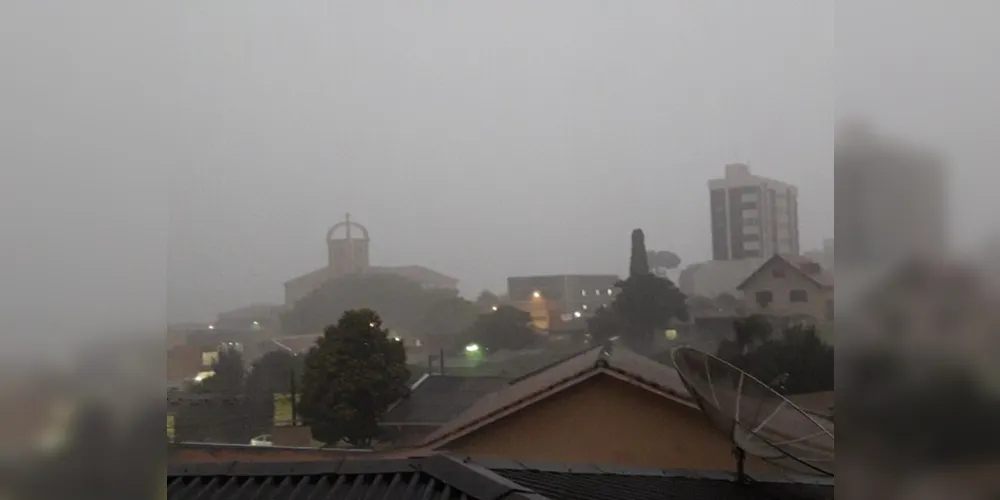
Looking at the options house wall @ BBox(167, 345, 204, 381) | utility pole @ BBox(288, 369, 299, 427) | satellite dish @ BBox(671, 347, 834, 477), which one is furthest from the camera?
utility pole @ BBox(288, 369, 299, 427)

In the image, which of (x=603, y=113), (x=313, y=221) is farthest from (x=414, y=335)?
(x=603, y=113)

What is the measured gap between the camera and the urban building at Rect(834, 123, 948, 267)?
2.41 feet

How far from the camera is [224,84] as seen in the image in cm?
150

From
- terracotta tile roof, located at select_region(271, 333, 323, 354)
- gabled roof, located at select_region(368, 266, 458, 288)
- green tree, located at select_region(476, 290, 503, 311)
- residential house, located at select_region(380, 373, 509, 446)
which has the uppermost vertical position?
gabled roof, located at select_region(368, 266, 458, 288)

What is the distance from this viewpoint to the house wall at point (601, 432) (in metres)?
1.62

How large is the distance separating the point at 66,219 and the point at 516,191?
3.02ft

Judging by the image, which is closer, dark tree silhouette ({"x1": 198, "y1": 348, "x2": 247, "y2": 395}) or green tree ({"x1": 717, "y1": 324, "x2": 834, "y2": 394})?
green tree ({"x1": 717, "y1": 324, "x2": 834, "y2": 394})

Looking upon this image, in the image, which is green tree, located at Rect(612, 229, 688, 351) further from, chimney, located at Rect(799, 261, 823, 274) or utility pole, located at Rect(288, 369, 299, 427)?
utility pole, located at Rect(288, 369, 299, 427)

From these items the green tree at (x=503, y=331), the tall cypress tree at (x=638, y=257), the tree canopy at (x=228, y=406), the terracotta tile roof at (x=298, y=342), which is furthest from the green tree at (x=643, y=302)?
the tree canopy at (x=228, y=406)

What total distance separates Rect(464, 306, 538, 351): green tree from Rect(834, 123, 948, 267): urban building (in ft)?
2.98

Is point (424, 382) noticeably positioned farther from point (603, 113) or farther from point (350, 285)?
point (603, 113)

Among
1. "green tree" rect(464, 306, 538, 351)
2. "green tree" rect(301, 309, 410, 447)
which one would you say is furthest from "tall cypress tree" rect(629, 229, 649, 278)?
"green tree" rect(301, 309, 410, 447)

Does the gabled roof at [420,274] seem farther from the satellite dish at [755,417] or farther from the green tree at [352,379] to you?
the satellite dish at [755,417]

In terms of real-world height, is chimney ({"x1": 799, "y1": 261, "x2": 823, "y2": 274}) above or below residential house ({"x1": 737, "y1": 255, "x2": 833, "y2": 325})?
above
